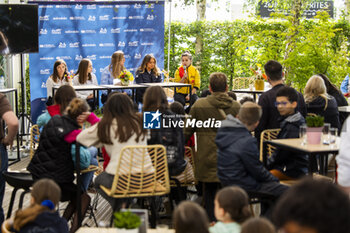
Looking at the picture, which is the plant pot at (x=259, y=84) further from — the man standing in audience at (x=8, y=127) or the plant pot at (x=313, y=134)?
the man standing in audience at (x=8, y=127)

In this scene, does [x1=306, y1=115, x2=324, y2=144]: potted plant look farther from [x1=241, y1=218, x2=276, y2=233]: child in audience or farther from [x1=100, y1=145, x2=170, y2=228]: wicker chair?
[x1=241, y1=218, x2=276, y2=233]: child in audience

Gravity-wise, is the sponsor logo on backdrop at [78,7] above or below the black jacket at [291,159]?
above

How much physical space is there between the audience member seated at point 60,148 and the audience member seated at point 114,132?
190 mm

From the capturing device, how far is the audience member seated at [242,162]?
148 inches

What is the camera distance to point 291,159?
4414 mm

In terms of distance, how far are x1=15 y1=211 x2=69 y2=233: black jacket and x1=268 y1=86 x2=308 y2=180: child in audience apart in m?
2.06

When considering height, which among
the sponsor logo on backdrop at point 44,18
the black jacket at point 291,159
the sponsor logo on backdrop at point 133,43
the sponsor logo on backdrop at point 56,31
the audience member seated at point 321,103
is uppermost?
the sponsor logo on backdrop at point 44,18

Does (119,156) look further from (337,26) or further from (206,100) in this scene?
(337,26)

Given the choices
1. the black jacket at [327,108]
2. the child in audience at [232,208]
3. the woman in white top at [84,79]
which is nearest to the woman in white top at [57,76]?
the woman in white top at [84,79]

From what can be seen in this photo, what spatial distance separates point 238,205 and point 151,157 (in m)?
1.34

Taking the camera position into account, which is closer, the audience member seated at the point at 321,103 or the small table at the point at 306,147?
the small table at the point at 306,147

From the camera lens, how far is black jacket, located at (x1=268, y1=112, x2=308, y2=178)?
4.38 meters

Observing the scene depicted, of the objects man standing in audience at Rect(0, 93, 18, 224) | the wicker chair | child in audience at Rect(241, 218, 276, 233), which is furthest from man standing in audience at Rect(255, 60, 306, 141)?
child in audience at Rect(241, 218, 276, 233)

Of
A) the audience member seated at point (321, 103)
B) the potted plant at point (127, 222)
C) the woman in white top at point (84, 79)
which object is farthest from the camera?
the woman in white top at point (84, 79)
